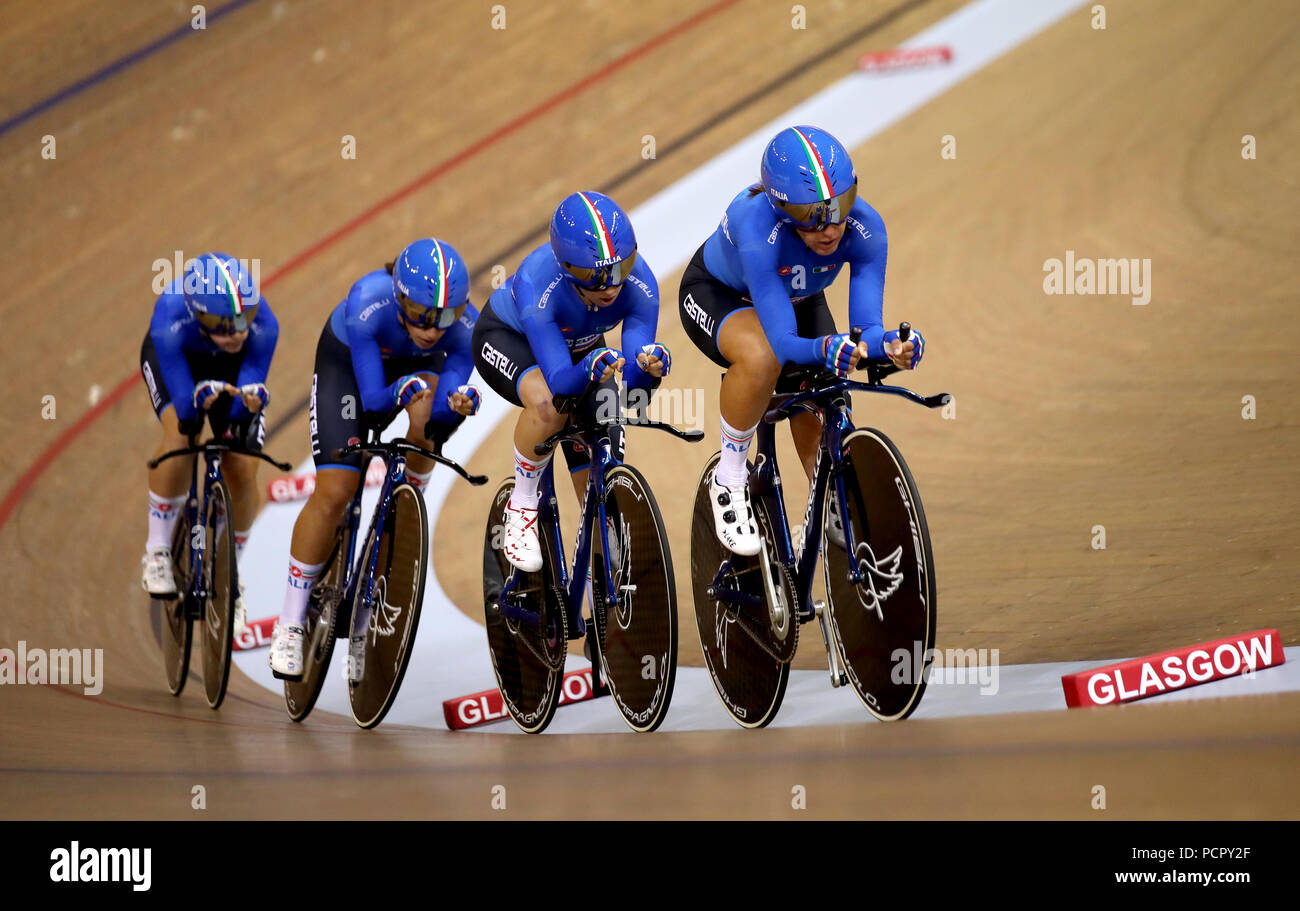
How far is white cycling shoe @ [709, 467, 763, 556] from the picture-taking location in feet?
9.78

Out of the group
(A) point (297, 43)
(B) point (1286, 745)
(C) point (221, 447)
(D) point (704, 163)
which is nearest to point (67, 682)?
(C) point (221, 447)

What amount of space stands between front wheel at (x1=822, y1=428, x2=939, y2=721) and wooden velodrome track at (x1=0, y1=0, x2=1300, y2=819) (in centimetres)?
13

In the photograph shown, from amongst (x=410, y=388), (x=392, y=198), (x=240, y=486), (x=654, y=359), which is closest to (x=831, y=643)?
(x=654, y=359)

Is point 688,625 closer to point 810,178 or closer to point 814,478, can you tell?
point 814,478

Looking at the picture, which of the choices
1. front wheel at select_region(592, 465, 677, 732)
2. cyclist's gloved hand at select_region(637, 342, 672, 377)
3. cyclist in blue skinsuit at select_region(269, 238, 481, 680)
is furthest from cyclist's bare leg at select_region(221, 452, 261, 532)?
cyclist's gloved hand at select_region(637, 342, 672, 377)

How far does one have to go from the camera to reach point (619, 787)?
97.7 inches

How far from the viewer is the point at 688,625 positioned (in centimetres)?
437

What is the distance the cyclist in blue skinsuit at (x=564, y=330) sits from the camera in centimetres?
301

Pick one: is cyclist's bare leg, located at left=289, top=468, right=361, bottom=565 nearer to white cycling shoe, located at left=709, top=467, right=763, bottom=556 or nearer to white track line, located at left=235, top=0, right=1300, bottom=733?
white track line, located at left=235, top=0, right=1300, bottom=733

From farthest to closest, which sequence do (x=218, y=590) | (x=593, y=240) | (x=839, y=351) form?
1. (x=218, y=590)
2. (x=593, y=240)
3. (x=839, y=351)

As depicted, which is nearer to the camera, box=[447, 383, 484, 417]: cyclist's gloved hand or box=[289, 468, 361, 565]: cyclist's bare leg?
box=[447, 383, 484, 417]: cyclist's gloved hand

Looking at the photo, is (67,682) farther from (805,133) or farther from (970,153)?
(970,153)

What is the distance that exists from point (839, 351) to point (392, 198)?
6385 millimetres
